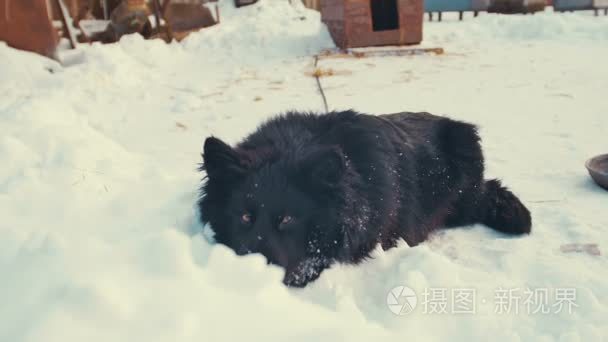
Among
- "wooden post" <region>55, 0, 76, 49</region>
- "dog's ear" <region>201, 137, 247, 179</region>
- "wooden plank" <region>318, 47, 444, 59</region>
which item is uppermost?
"wooden post" <region>55, 0, 76, 49</region>

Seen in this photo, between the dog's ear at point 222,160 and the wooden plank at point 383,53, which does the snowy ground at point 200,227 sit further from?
the wooden plank at point 383,53

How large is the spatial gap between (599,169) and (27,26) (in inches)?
265

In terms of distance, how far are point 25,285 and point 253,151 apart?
110 cm

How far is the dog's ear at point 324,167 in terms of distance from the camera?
2031mm

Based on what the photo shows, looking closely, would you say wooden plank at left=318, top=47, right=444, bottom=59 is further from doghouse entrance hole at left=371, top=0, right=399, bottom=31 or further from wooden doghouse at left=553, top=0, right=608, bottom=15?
wooden doghouse at left=553, top=0, right=608, bottom=15

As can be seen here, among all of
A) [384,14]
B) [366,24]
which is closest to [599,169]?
[366,24]

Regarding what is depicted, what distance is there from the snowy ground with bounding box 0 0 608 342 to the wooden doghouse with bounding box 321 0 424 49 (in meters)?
1.32

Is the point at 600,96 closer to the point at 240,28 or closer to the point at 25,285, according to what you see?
the point at 25,285

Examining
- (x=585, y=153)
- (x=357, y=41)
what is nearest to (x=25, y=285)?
(x=585, y=153)

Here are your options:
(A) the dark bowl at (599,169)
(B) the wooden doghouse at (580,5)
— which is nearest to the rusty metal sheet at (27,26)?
(A) the dark bowl at (599,169)

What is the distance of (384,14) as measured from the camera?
10.6 meters

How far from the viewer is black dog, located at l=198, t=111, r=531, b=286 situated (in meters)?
2.06

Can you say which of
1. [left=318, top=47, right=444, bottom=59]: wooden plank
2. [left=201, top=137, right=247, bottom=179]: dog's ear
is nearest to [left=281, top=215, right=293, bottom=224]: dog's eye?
[left=201, top=137, right=247, bottom=179]: dog's ear

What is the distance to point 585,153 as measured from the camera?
12.2 feet
